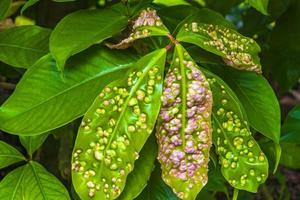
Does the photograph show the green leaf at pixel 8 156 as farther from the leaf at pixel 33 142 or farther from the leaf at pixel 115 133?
the leaf at pixel 115 133

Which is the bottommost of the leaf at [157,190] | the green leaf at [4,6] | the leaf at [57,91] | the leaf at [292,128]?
the leaf at [292,128]

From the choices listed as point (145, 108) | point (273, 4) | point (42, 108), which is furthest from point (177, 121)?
point (273, 4)

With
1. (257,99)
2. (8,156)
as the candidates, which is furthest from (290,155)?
(8,156)

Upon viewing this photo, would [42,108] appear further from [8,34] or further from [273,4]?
[273,4]

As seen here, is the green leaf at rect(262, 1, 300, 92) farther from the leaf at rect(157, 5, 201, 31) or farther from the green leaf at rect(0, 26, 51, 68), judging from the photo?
the green leaf at rect(0, 26, 51, 68)

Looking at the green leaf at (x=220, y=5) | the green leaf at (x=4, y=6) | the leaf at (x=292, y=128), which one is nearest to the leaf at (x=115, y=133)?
the green leaf at (x=4, y=6)

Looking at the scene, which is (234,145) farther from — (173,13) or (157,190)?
(173,13)
